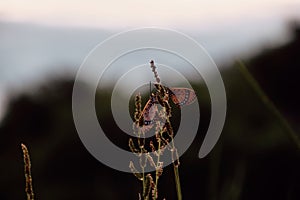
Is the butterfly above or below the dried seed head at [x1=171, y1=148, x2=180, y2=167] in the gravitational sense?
above

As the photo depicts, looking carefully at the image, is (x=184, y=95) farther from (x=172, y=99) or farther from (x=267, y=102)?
(x=267, y=102)

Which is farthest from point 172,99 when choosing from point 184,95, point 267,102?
point 267,102

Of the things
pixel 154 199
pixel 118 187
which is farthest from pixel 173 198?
pixel 154 199

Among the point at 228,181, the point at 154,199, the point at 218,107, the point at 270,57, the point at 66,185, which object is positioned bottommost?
the point at 154,199

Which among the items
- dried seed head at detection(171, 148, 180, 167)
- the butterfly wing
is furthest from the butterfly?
dried seed head at detection(171, 148, 180, 167)

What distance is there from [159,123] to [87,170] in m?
9.28

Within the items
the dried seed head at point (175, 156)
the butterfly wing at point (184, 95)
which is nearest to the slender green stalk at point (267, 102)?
the butterfly wing at point (184, 95)

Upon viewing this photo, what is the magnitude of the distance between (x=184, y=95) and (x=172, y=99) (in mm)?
84

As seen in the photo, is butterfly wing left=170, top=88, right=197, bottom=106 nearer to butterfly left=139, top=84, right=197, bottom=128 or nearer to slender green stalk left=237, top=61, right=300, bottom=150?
butterfly left=139, top=84, right=197, bottom=128

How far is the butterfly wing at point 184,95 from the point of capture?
1921mm

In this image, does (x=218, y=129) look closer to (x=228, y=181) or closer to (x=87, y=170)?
(x=228, y=181)

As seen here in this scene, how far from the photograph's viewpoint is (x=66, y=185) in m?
11.4

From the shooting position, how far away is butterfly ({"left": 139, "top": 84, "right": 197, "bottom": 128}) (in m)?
1.93

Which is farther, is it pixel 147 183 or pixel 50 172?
pixel 50 172
